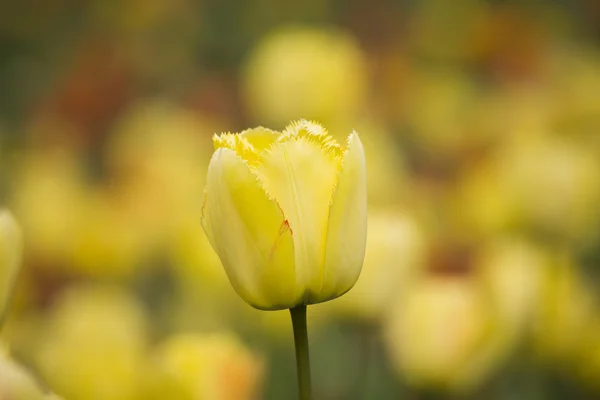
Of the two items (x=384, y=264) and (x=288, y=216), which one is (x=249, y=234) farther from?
(x=384, y=264)

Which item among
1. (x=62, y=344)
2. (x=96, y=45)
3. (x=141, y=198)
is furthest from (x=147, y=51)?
(x=62, y=344)

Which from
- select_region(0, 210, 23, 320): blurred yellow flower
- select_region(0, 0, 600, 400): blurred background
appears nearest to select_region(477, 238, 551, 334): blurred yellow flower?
select_region(0, 0, 600, 400): blurred background

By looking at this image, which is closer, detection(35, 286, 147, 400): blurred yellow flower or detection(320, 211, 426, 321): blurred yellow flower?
detection(35, 286, 147, 400): blurred yellow flower

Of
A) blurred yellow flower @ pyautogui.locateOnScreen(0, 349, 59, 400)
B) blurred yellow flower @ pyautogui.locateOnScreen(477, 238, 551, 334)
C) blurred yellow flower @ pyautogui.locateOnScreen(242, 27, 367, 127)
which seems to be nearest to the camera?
blurred yellow flower @ pyautogui.locateOnScreen(0, 349, 59, 400)

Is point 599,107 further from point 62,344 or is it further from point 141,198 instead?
point 62,344

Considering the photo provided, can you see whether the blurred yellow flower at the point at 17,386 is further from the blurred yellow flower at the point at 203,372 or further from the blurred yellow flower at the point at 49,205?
the blurred yellow flower at the point at 49,205

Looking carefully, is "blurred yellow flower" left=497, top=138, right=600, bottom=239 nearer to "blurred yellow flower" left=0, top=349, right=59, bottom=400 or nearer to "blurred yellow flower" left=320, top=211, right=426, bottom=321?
"blurred yellow flower" left=320, top=211, right=426, bottom=321
